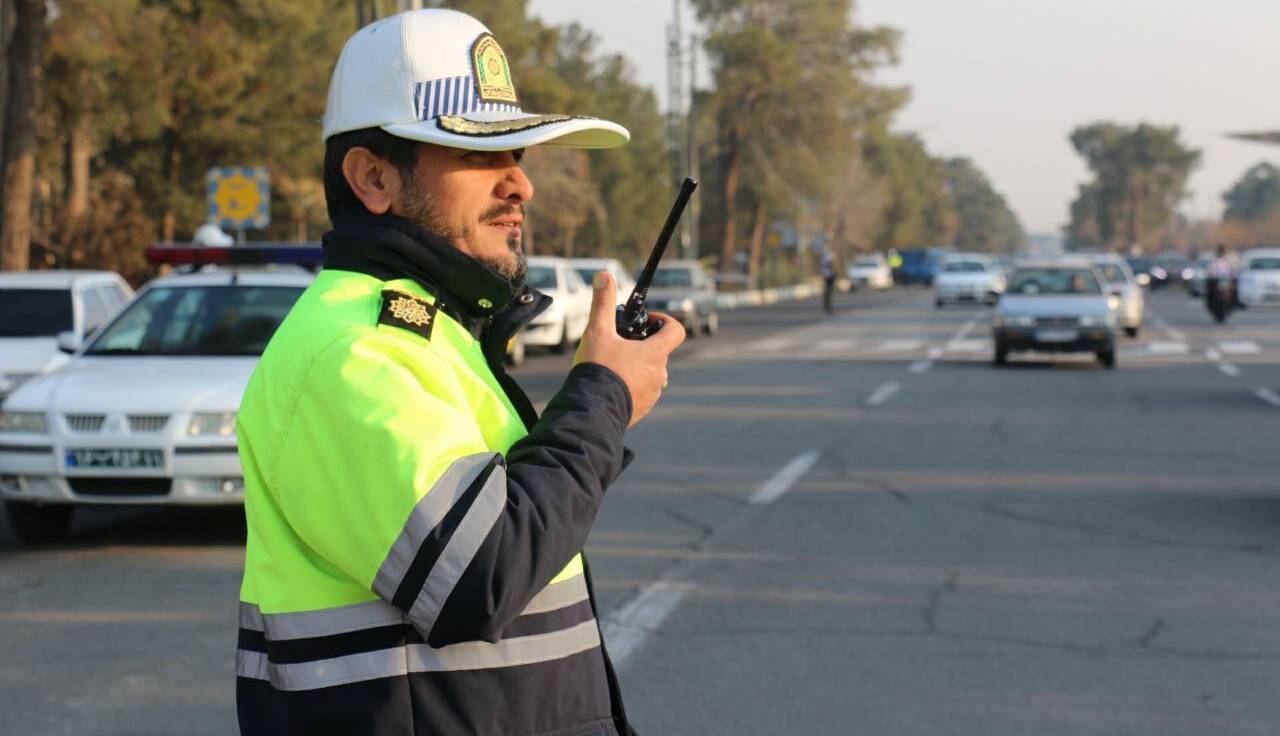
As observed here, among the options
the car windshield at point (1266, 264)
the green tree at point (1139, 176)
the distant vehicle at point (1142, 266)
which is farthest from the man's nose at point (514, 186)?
the green tree at point (1139, 176)

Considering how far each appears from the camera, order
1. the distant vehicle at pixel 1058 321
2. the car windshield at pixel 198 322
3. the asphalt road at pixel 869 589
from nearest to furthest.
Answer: the asphalt road at pixel 869 589 < the car windshield at pixel 198 322 < the distant vehicle at pixel 1058 321

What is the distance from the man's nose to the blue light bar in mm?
7603

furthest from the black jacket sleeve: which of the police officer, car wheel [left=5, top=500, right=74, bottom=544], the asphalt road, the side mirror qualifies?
the side mirror

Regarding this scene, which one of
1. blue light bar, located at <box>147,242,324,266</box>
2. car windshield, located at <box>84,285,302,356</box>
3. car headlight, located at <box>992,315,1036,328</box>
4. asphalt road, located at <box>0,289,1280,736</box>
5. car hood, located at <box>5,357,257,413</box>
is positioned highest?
blue light bar, located at <box>147,242,324,266</box>

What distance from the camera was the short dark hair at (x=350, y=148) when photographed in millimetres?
2334

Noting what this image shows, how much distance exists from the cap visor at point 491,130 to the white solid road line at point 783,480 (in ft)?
29.2

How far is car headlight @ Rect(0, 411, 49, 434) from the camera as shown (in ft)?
31.3

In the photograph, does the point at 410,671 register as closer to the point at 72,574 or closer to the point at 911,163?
the point at 72,574

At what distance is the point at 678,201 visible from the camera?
2465 millimetres

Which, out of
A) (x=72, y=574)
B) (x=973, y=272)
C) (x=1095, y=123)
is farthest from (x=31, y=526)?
(x=1095, y=123)

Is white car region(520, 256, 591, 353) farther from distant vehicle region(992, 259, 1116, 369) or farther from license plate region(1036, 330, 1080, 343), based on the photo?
license plate region(1036, 330, 1080, 343)

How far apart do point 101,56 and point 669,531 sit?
27.0m

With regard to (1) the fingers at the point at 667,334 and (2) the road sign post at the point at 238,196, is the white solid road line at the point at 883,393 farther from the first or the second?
(1) the fingers at the point at 667,334

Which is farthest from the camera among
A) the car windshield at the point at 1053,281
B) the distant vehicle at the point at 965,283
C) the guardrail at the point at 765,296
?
the guardrail at the point at 765,296
